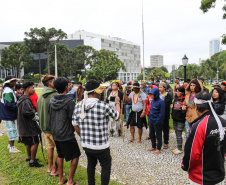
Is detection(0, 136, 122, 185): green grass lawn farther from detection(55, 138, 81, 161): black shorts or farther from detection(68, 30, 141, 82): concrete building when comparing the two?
detection(68, 30, 141, 82): concrete building

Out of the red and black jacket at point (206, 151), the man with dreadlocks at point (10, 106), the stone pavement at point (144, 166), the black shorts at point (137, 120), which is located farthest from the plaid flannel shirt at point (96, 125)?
the black shorts at point (137, 120)

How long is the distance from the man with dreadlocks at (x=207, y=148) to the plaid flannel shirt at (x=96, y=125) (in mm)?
1091

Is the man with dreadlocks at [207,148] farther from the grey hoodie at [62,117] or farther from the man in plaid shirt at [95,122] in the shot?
the grey hoodie at [62,117]

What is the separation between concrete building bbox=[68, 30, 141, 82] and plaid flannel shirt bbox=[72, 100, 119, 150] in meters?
86.3

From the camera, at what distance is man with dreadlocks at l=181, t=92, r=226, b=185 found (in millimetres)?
2092

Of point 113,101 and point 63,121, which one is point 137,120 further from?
point 63,121

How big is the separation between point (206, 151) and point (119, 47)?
101m

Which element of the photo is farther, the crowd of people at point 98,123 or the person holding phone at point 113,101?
the person holding phone at point 113,101

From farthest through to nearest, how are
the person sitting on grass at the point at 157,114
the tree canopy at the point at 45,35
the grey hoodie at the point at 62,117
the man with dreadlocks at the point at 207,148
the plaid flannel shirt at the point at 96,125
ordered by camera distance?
the tree canopy at the point at 45,35 < the person sitting on grass at the point at 157,114 < the grey hoodie at the point at 62,117 < the plaid flannel shirt at the point at 96,125 < the man with dreadlocks at the point at 207,148

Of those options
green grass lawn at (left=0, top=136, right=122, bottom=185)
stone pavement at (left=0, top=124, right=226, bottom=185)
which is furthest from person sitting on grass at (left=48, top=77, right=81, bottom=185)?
stone pavement at (left=0, top=124, right=226, bottom=185)

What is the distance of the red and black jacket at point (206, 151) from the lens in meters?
2.09

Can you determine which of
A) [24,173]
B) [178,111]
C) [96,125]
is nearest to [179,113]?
[178,111]

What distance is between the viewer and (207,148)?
212 centimetres

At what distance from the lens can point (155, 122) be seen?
16.6 feet
